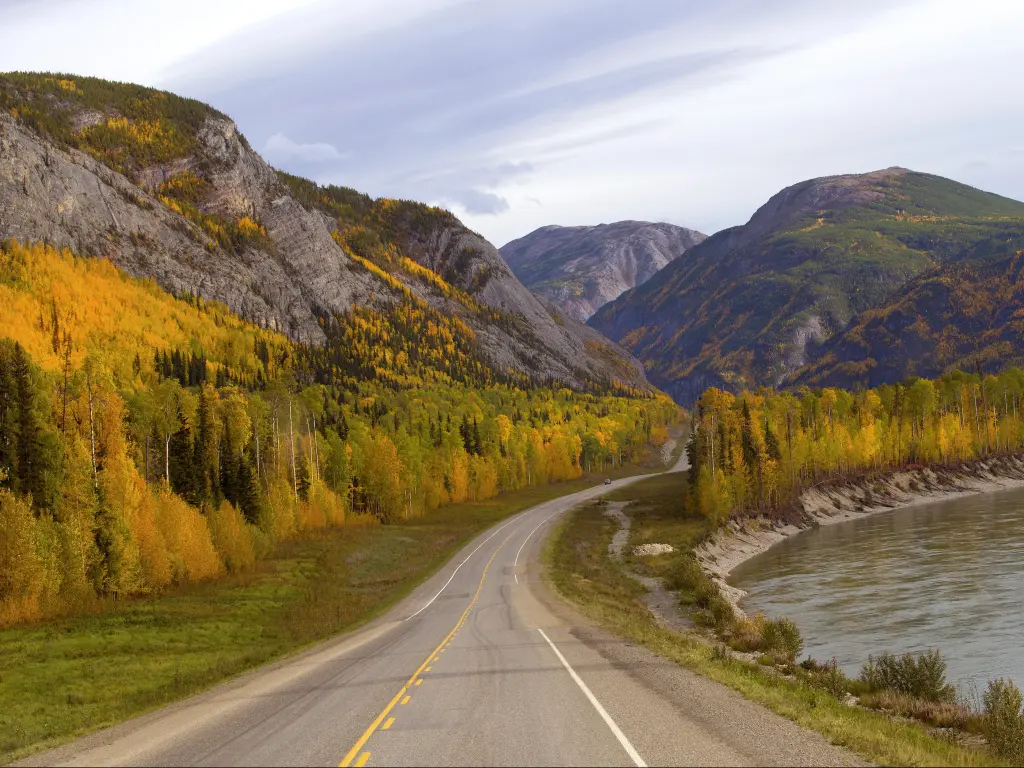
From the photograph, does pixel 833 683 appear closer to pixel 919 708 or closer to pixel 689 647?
pixel 919 708

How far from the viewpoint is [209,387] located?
69.4 m

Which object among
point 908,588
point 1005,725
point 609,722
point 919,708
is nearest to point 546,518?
point 908,588

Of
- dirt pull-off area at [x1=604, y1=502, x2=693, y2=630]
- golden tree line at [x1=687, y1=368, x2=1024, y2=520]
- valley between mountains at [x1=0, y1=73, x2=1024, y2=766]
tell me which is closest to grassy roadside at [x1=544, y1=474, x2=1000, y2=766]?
valley between mountains at [x1=0, y1=73, x2=1024, y2=766]

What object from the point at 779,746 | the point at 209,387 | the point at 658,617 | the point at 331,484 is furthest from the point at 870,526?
the point at 779,746

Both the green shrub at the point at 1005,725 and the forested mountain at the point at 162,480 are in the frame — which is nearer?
the green shrub at the point at 1005,725

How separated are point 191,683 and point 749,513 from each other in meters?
73.6

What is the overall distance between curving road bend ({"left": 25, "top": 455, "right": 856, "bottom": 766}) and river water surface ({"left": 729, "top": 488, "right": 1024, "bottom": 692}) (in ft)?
49.9

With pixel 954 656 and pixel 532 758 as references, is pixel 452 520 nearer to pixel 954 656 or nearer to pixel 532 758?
pixel 954 656

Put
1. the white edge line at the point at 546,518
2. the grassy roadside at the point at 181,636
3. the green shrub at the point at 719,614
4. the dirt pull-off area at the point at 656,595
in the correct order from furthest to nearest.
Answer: the white edge line at the point at 546,518, the dirt pull-off area at the point at 656,595, the green shrub at the point at 719,614, the grassy roadside at the point at 181,636

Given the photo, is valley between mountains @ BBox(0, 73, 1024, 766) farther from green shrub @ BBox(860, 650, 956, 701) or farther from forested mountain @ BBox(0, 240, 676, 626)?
forested mountain @ BBox(0, 240, 676, 626)

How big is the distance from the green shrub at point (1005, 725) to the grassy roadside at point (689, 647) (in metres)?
0.99

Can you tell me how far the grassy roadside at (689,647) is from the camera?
13.4 m

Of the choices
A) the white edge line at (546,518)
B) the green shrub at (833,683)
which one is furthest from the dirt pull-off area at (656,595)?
the green shrub at (833,683)

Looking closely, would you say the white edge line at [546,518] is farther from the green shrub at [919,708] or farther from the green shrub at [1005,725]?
the green shrub at [1005,725]
